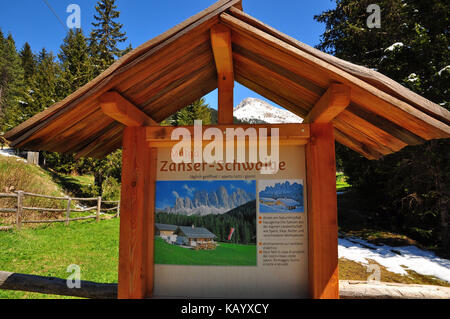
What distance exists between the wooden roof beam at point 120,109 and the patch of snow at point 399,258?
7.55 metres

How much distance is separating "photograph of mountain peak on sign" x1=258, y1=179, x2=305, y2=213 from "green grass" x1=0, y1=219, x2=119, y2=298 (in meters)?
4.99

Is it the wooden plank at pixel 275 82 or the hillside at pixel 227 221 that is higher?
the wooden plank at pixel 275 82

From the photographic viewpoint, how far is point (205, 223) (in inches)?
93.0

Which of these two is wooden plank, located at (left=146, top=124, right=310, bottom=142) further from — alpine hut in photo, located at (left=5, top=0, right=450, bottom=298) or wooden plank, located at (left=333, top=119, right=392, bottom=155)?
wooden plank, located at (left=333, top=119, right=392, bottom=155)

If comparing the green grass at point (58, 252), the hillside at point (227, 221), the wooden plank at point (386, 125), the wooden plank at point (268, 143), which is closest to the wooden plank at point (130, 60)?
the wooden plank at point (268, 143)

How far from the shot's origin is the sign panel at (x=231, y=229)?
2.25m

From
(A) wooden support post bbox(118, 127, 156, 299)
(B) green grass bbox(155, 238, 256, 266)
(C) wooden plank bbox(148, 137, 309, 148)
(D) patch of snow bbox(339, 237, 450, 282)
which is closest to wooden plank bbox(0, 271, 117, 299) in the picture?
(A) wooden support post bbox(118, 127, 156, 299)

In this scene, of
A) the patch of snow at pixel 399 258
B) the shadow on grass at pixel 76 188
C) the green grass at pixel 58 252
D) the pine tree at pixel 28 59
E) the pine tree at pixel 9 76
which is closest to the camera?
the green grass at pixel 58 252

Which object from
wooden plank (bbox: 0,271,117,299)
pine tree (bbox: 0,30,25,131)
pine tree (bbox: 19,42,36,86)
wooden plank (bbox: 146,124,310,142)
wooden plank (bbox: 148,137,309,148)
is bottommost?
wooden plank (bbox: 0,271,117,299)

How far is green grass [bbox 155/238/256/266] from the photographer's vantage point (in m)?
2.28

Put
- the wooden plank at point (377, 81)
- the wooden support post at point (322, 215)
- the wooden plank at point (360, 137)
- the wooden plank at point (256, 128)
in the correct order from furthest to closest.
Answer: the wooden plank at point (360, 137) → the wooden plank at point (256, 128) → the wooden support post at point (322, 215) → the wooden plank at point (377, 81)

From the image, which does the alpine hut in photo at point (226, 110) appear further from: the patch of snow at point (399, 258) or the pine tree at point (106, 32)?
the pine tree at point (106, 32)
